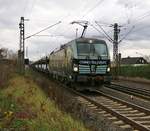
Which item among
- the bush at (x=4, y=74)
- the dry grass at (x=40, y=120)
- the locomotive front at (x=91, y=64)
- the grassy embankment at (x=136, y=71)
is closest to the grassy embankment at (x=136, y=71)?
the grassy embankment at (x=136, y=71)

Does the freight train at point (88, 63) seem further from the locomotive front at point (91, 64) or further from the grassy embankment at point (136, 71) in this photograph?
the grassy embankment at point (136, 71)

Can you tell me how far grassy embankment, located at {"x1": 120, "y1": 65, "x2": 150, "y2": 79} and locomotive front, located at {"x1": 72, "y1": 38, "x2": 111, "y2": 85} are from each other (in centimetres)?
2672

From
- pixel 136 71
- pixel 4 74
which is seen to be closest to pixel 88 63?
pixel 4 74

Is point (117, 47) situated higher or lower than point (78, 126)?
higher

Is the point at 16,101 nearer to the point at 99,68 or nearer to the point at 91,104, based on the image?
the point at 91,104

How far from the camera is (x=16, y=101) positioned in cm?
1438

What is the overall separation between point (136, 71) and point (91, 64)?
3230 centimetres

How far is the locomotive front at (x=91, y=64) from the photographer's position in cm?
2247

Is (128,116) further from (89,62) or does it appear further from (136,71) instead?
(136,71)

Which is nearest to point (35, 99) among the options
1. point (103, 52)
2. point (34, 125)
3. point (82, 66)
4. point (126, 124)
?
point (126, 124)

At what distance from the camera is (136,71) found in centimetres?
5409

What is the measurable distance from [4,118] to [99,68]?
42.0 ft

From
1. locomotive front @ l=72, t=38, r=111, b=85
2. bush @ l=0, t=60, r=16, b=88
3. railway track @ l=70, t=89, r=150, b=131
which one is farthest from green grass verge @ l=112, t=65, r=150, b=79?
railway track @ l=70, t=89, r=150, b=131

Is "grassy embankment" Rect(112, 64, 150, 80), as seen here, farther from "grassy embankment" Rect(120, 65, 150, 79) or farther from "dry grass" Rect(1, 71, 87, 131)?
"dry grass" Rect(1, 71, 87, 131)
